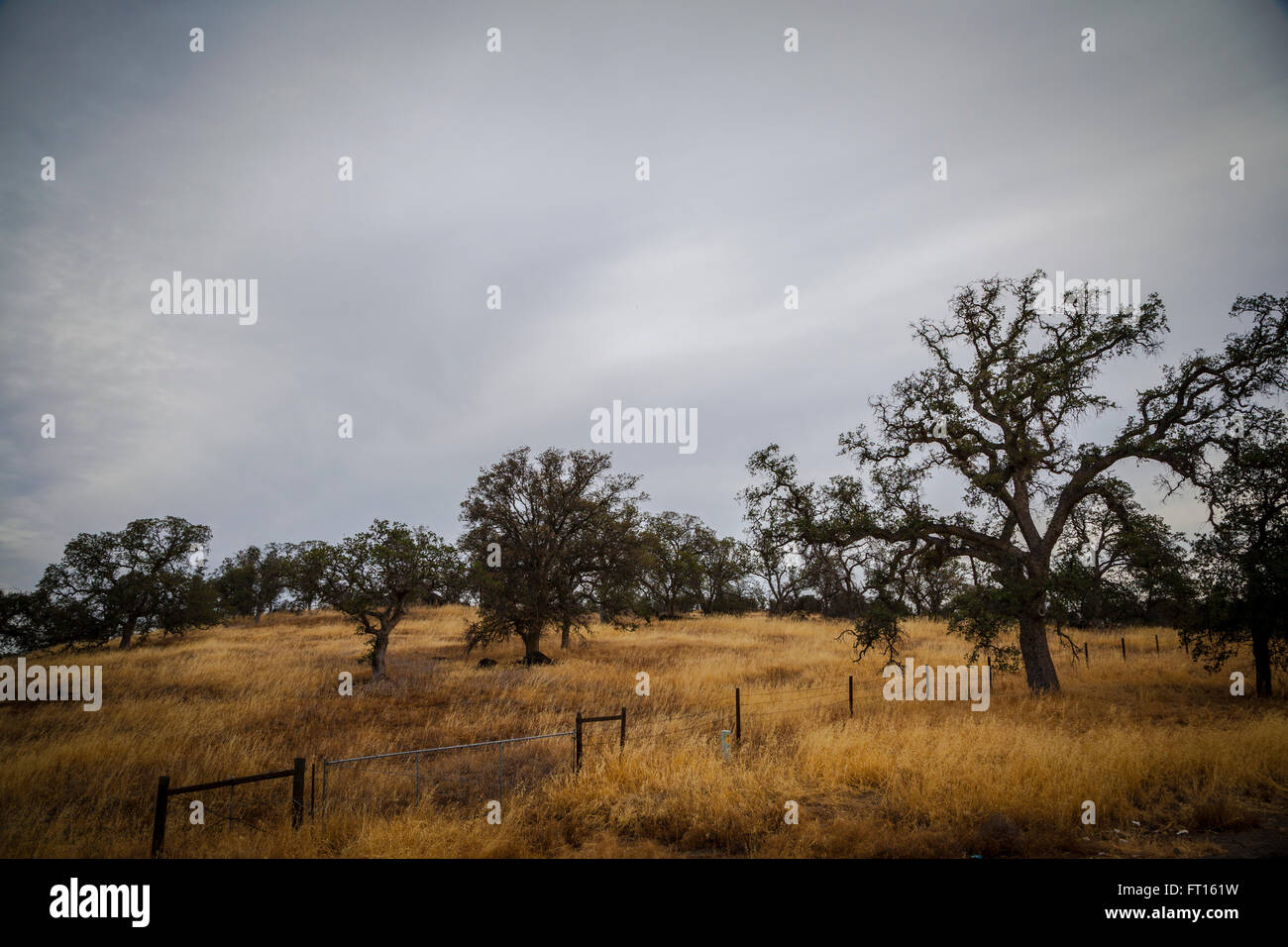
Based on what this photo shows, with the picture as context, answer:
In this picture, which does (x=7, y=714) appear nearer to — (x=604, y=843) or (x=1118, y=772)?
(x=604, y=843)

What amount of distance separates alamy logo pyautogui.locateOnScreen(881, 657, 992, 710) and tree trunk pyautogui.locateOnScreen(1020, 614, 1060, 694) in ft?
4.19

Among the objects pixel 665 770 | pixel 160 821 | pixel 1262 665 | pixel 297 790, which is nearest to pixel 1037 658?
pixel 1262 665

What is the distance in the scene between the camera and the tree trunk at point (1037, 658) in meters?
17.0

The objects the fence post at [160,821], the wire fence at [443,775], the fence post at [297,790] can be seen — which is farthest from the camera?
the wire fence at [443,775]

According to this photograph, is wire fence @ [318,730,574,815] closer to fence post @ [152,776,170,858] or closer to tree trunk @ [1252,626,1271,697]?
fence post @ [152,776,170,858]

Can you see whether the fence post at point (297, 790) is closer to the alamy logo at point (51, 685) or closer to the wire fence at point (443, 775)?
the wire fence at point (443, 775)

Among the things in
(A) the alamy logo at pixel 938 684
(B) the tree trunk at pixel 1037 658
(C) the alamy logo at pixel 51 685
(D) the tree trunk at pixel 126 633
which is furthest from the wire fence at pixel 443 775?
(D) the tree trunk at pixel 126 633

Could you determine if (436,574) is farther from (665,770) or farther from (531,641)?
(665,770)

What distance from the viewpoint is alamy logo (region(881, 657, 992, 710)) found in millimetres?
17984

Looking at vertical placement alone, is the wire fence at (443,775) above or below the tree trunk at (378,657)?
above
